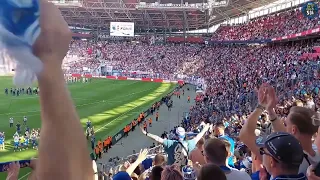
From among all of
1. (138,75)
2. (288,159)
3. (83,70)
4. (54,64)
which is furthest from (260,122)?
(83,70)

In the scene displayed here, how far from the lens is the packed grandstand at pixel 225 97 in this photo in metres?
3.30

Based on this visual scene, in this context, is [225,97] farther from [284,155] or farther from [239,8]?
[239,8]

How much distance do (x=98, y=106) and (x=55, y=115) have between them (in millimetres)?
28989

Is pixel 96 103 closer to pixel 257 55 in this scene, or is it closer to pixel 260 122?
pixel 257 55

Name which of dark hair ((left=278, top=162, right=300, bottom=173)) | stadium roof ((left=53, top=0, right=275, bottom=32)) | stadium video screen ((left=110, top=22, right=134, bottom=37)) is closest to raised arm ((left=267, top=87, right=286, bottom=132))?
dark hair ((left=278, top=162, right=300, bottom=173))

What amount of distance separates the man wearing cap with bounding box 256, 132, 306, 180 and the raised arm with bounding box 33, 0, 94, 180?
1.81m

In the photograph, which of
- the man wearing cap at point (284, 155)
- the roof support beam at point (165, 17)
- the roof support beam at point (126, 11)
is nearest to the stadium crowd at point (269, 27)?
the roof support beam at point (165, 17)

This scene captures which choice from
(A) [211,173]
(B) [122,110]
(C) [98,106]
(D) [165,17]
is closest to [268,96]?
(A) [211,173]

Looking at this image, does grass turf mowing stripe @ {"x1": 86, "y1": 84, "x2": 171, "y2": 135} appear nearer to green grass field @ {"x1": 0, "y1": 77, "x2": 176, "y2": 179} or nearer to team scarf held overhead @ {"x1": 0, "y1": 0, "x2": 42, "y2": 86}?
green grass field @ {"x1": 0, "y1": 77, "x2": 176, "y2": 179}

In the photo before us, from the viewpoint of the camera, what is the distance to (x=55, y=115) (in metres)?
1.10

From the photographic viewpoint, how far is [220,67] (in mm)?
42656

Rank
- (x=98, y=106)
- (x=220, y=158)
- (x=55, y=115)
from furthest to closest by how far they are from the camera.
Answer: (x=98, y=106) → (x=220, y=158) → (x=55, y=115)

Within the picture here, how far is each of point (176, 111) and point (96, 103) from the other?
7406 millimetres

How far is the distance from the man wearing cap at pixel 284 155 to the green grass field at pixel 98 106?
38.9 feet
